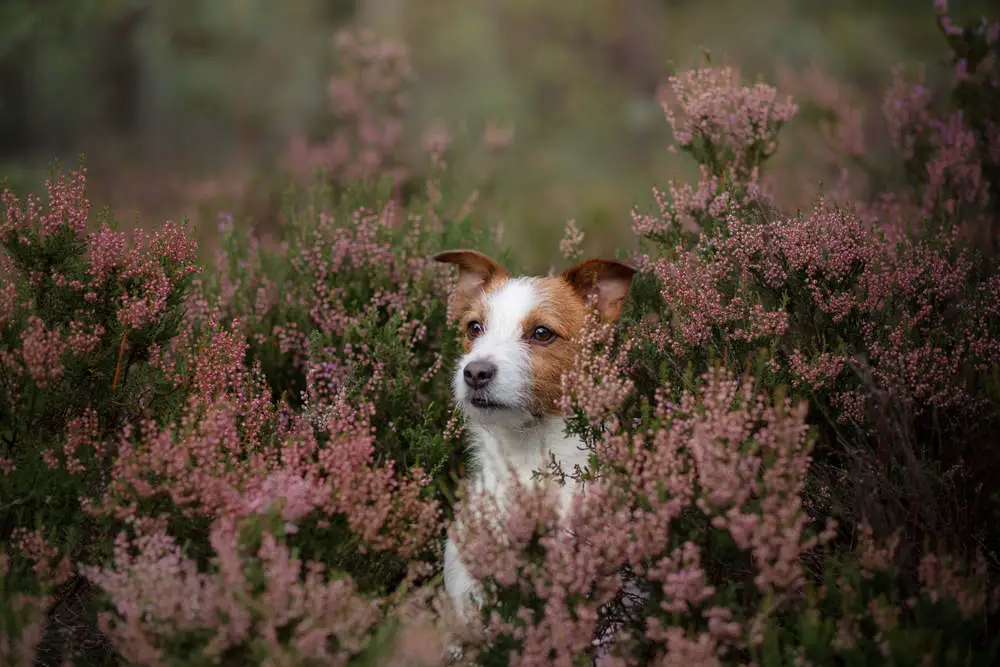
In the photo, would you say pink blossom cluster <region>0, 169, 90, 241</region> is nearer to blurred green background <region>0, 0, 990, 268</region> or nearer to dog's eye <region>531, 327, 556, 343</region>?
dog's eye <region>531, 327, 556, 343</region>

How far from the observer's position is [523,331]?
3650mm

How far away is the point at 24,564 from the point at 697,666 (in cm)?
221

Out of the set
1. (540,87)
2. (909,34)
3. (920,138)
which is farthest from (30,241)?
(540,87)

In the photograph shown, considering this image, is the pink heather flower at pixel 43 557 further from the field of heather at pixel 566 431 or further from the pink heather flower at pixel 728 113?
the pink heather flower at pixel 728 113

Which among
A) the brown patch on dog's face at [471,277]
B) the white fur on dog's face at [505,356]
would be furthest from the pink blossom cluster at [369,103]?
the white fur on dog's face at [505,356]

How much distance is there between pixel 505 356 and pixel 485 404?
0.22 meters

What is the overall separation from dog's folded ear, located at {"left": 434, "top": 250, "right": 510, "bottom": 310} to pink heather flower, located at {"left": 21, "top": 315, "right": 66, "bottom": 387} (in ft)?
5.42

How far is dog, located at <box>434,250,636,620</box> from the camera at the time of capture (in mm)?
3400

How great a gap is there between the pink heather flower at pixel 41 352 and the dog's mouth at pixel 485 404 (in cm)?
160

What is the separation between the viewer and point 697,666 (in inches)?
92.7

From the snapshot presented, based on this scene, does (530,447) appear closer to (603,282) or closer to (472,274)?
(603,282)

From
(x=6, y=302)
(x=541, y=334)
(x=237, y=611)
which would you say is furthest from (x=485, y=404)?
(x=6, y=302)

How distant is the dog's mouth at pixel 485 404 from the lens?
3.41m

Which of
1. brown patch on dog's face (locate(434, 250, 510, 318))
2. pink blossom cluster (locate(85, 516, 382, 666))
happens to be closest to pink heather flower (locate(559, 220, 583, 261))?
brown patch on dog's face (locate(434, 250, 510, 318))
